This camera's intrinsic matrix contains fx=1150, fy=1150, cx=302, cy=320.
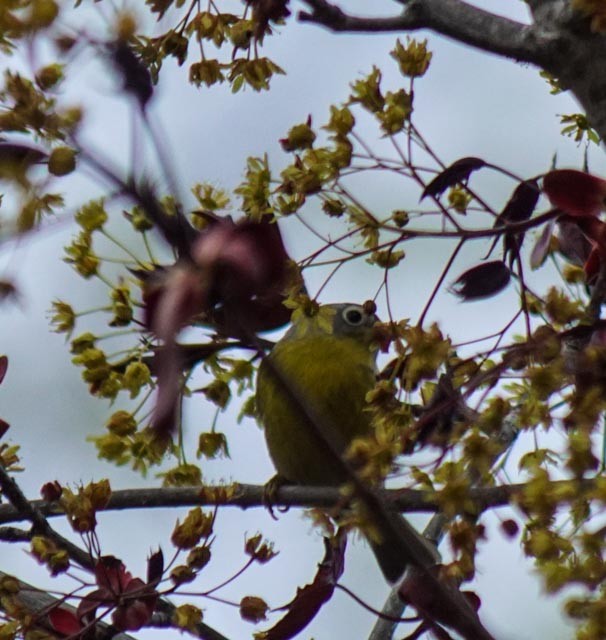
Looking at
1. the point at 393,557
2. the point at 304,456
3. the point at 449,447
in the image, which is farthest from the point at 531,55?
the point at 393,557

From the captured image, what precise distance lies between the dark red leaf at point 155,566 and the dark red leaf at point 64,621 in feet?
0.47

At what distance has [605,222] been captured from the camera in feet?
4.91

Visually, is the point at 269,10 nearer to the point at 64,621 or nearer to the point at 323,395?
the point at 64,621

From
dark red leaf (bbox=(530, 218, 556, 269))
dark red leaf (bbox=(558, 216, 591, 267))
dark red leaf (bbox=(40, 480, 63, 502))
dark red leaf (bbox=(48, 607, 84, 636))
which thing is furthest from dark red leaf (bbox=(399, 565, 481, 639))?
dark red leaf (bbox=(40, 480, 63, 502))

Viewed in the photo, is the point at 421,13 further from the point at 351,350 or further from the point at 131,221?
the point at 351,350

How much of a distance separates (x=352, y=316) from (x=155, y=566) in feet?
7.19

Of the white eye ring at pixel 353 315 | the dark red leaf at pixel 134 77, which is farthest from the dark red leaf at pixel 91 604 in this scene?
the white eye ring at pixel 353 315

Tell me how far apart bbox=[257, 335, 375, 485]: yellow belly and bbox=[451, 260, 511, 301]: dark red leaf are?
195 cm

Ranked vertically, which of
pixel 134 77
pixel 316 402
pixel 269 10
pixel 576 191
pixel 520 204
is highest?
pixel 316 402

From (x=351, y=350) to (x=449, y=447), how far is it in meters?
2.59

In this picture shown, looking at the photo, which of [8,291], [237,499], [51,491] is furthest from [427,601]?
[51,491]

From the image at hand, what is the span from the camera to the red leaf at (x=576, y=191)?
4.79ft

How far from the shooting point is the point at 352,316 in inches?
162

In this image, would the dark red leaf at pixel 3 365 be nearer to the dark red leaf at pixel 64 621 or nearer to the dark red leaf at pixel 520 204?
the dark red leaf at pixel 64 621
